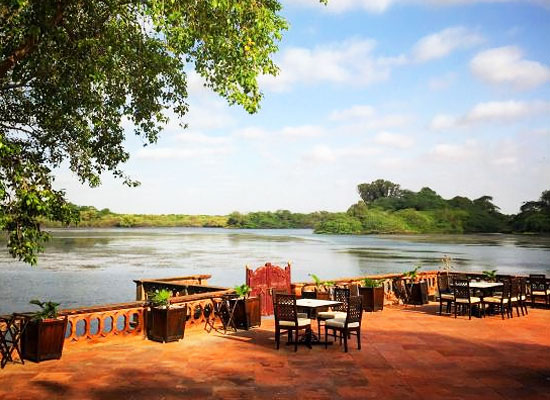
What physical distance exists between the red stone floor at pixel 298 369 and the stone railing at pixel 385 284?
3221mm

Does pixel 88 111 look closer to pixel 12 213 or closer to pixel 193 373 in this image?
pixel 12 213

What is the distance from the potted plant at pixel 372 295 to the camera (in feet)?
45.8

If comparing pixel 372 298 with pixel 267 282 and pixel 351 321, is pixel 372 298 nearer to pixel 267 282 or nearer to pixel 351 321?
pixel 267 282

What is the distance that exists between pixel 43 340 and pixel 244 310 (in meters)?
4.42

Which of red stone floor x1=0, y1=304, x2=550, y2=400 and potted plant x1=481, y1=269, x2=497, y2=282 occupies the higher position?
potted plant x1=481, y1=269, x2=497, y2=282

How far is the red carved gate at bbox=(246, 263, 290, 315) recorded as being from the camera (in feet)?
43.3

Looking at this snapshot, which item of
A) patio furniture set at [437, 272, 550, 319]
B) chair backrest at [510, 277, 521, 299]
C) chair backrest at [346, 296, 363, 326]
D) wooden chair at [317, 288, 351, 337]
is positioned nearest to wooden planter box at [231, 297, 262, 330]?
wooden chair at [317, 288, 351, 337]

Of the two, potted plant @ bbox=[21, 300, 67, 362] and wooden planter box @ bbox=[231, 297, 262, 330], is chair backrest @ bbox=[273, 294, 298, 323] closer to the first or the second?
wooden planter box @ bbox=[231, 297, 262, 330]

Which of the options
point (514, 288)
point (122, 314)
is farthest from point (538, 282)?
point (122, 314)

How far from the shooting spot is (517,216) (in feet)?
460

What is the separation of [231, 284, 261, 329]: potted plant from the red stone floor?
436 millimetres

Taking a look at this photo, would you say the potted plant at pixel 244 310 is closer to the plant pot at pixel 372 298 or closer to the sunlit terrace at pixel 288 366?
the sunlit terrace at pixel 288 366

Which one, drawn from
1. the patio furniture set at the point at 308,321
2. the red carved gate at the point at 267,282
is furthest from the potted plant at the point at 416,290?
the patio furniture set at the point at 308,321

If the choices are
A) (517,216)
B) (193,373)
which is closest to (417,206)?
(517,216)
